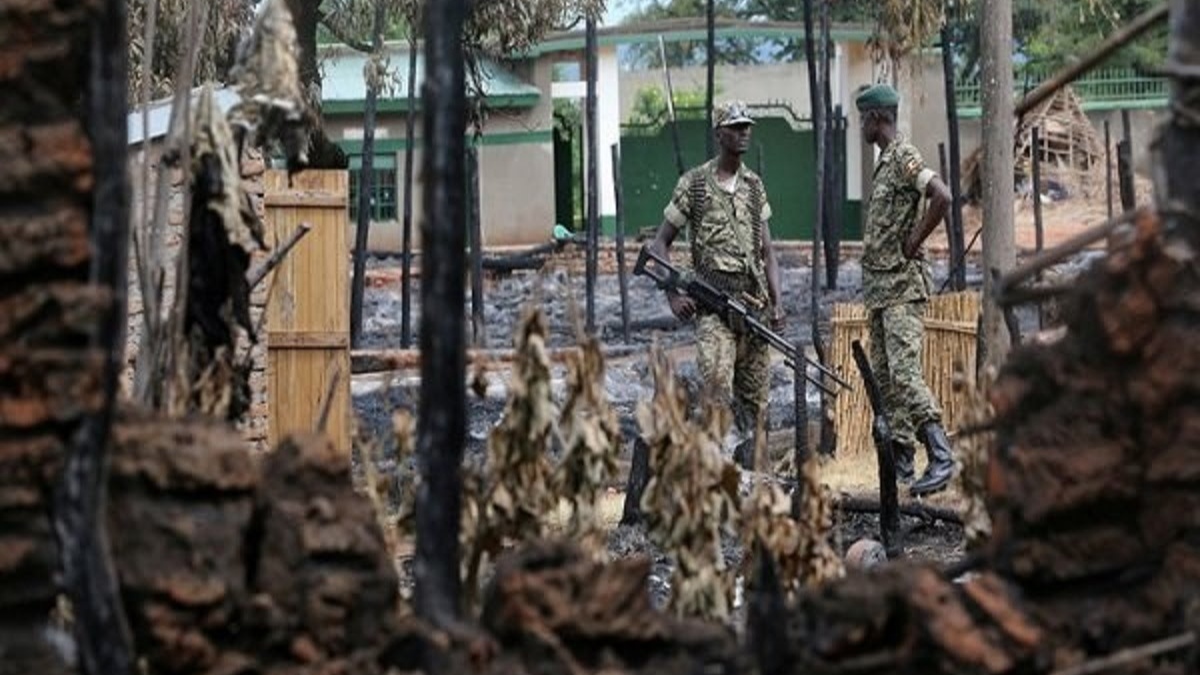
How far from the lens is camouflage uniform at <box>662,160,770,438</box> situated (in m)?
12.7

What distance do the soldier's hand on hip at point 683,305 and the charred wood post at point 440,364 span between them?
719 cm

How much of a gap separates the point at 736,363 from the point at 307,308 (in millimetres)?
3484

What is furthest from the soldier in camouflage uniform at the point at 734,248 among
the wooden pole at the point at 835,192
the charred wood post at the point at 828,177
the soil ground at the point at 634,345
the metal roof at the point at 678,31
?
the metal roof at the point at 678,31

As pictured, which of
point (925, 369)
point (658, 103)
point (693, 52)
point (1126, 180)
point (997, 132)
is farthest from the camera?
point (693, 52)

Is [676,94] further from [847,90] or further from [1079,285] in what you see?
[1079,285]

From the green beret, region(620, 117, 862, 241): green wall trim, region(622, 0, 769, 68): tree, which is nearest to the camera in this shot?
the green beret

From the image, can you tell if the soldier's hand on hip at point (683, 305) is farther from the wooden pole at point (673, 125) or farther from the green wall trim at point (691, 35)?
the green wall trim at point (691, 35)

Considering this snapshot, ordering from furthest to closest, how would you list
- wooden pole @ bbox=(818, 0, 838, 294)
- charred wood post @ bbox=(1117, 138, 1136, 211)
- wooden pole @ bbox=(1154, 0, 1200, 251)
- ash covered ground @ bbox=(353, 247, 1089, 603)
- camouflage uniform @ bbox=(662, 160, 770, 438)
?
wooden pole @ bbox=(818, 0, 838, 294) < camouflage uniform @ bbox=(662, 160, 770, 438) < ash covered ground @ bbox=(353, 247, 1089, 603) < charred wood post @ bbox=(1117, 138, 1136, 211) < wooden pole @ bbox=(1154, 0, 1200, 251)

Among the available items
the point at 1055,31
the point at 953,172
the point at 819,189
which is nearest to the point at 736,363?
the point at 819,189

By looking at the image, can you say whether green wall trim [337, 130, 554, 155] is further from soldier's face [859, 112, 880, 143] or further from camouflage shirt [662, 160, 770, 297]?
soldier's face [859, 112, 880, 143]

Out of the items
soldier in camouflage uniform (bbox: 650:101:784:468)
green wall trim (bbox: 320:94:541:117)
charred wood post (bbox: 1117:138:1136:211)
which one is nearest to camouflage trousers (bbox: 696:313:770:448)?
soldier in camouflage uniform (bbox: 650:101:784:468)

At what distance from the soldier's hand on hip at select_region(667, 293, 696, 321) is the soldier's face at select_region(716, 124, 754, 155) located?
84 cm

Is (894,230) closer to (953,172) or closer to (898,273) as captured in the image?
(898,273)

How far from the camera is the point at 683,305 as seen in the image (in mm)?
12492
